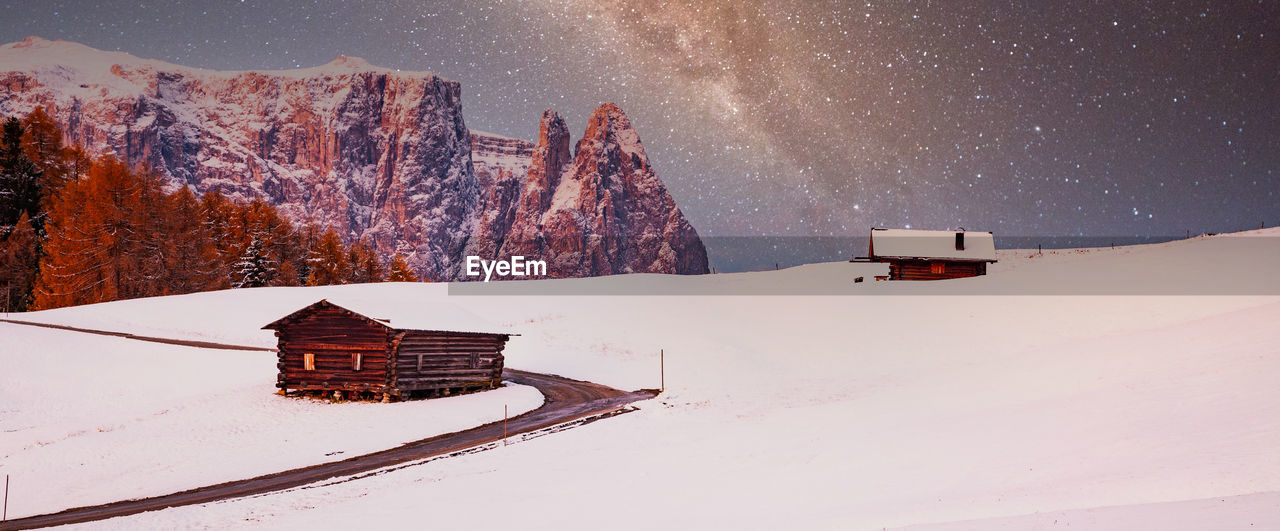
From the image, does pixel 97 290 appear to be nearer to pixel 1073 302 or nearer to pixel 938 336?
pixel 938 336

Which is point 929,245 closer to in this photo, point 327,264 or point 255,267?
point 255,267

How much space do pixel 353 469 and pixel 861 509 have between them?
13613 millimetres

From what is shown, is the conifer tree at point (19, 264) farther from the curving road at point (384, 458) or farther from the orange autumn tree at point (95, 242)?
the curving road at point (384, 458)

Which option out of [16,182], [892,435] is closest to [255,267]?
[16,182]

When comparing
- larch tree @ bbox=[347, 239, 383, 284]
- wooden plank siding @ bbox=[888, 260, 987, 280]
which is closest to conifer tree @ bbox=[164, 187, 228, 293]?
larch tree @ bbox=[347, 239, 383, 284]

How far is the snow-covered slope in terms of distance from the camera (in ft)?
40.2

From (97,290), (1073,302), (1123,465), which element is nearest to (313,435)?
(1123,465)

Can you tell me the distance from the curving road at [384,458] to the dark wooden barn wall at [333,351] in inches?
253

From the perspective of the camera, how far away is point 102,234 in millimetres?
61094

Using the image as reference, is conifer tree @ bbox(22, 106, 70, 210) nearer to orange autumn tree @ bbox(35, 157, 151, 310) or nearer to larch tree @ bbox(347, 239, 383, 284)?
orange autumn tree @ bbox(35, 157, 151, 310)

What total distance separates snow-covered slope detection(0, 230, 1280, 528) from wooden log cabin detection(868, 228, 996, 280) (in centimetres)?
1465

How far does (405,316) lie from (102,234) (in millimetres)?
43623

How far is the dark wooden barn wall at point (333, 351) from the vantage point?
30.2m

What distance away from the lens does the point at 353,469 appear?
66.6ft
